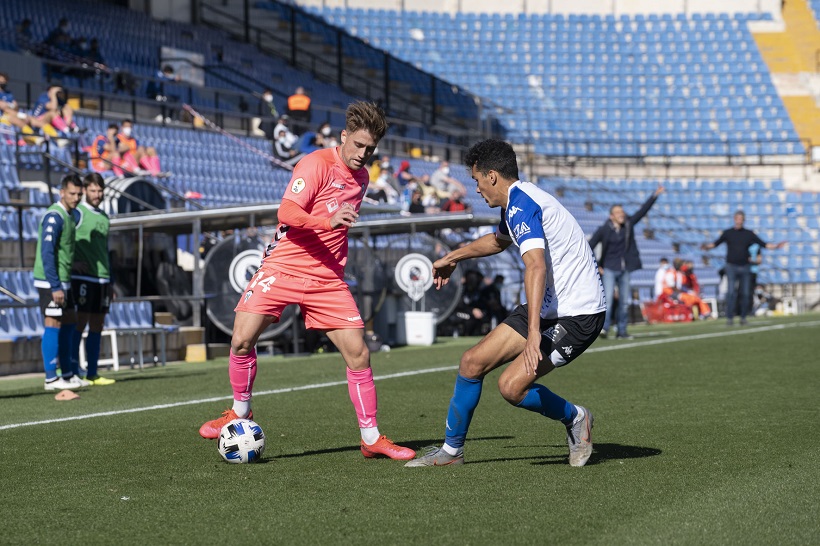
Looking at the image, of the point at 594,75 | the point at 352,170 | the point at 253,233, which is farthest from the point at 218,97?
the point at 352,170

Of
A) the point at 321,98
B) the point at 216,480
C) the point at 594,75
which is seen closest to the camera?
the point at 216,480

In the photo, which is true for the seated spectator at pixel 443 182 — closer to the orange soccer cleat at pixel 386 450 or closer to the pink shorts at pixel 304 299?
the pink shorts at pixel 304 299

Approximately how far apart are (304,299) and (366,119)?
1099mm

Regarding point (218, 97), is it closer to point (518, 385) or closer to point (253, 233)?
point (253, 233)

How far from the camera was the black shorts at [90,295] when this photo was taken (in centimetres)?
1207

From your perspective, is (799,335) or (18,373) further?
(799,335)

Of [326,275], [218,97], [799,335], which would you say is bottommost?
[799,335]

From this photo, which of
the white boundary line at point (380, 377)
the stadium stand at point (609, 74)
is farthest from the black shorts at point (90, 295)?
the stadium stand at point (609, 74)

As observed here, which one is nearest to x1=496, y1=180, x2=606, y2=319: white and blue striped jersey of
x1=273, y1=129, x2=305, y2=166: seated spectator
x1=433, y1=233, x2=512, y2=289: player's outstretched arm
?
x1=433, y1=233, x2=512, y2=289: player's outstretched arm

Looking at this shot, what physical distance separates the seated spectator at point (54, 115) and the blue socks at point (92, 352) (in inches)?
352

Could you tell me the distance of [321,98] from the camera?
35.2 m

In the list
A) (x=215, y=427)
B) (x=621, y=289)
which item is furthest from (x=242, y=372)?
(x=621, y=289)

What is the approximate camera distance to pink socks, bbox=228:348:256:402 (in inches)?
279

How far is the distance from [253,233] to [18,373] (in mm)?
4338
